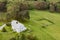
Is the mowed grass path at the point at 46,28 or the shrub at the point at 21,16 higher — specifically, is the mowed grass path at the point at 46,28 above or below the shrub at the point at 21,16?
below

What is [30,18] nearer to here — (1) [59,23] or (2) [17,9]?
(2) [17,9]

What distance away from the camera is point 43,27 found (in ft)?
13.5

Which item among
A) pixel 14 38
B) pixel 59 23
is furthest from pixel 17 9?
pixel 14 38

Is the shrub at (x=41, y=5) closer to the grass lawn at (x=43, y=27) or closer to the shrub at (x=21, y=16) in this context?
the grass lawn at (x=43, y=27)

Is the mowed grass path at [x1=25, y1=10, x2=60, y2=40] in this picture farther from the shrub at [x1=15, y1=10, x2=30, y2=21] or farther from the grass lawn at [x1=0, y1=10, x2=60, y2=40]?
the shrub at [x1=15, y1=10, x2=30, y2=21]

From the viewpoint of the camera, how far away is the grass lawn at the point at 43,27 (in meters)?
3.51

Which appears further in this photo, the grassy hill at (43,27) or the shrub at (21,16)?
the shrub at (21,16)

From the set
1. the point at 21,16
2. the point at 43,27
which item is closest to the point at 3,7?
the point at 21,16

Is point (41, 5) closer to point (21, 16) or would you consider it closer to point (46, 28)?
point (21, 16)

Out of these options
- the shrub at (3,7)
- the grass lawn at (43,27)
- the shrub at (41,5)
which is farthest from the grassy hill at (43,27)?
the shrub at (3,7)

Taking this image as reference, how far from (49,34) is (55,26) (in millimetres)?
606

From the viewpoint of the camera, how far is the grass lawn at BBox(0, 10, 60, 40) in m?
3.51

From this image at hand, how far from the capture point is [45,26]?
4176 millimetres

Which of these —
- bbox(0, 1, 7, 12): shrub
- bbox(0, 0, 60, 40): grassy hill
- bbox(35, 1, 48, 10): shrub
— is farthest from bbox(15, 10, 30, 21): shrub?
bbox(35, 1, 48, 10): shrub
